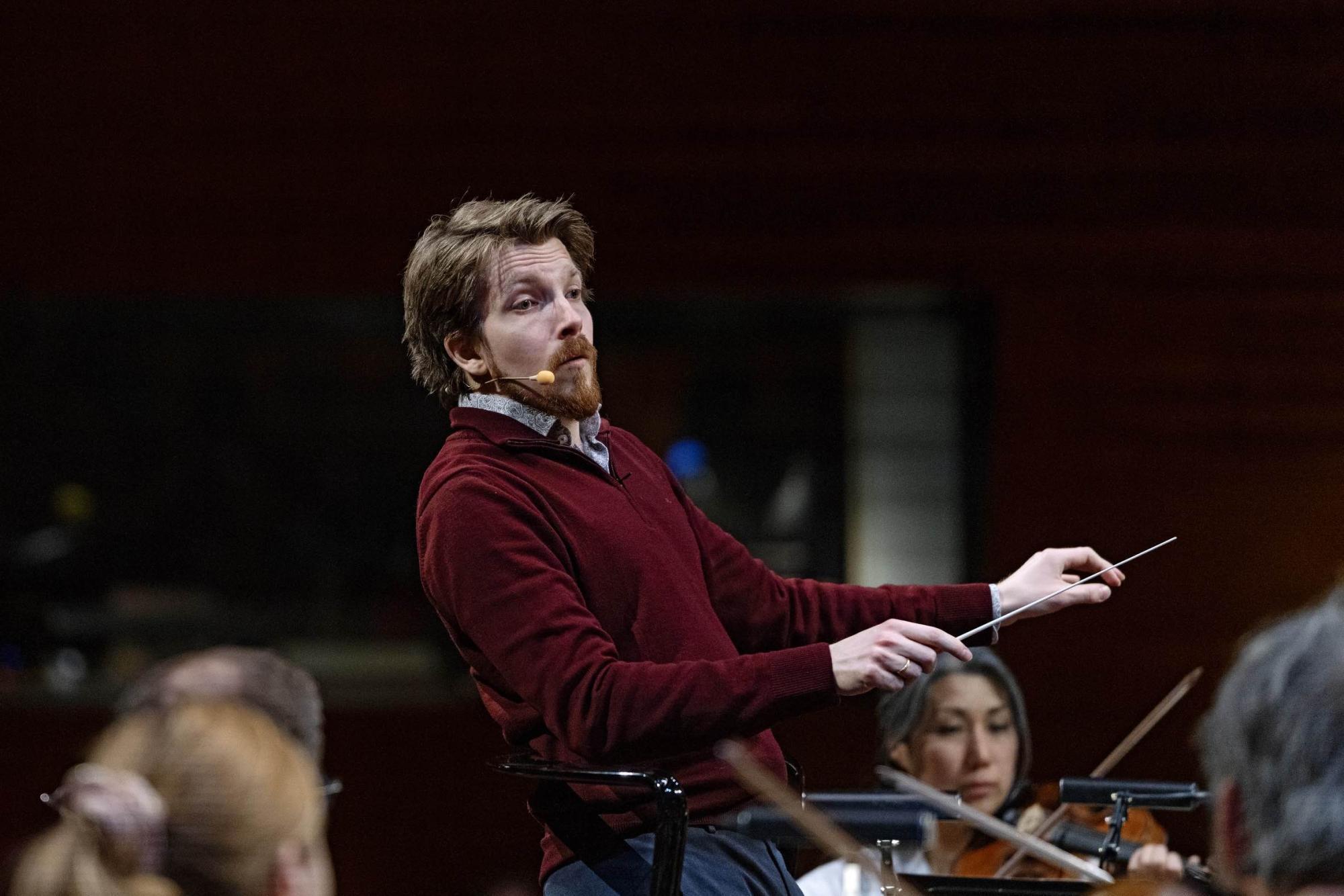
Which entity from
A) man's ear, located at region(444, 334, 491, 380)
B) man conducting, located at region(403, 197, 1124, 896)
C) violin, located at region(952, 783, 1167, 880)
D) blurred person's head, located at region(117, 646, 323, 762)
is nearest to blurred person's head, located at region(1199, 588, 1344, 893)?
blurred person's head, located at region(117, 646, 323, 762)

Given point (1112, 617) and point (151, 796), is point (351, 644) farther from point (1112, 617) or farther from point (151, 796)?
point (151, 796)

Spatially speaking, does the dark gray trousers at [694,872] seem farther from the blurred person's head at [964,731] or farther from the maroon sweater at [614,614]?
the blurred person's head at [964,731]

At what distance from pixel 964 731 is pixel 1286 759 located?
1.80 metres

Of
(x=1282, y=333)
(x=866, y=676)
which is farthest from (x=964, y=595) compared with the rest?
(x=1282, y=333)

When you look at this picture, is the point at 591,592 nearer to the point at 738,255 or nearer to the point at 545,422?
the point at 545,422

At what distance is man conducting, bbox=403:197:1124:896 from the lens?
1787 mm

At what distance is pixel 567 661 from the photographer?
1.81 meters

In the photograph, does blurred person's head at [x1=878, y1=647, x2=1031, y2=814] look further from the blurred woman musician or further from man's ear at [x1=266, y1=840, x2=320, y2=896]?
man's ear at [x1=266, y1=840, x2=320, y2=896]

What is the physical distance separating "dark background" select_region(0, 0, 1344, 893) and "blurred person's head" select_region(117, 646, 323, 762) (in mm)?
2854

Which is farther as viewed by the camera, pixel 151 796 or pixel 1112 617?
pixel 1112 617

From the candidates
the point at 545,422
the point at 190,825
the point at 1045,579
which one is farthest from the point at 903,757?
the point at 190,825

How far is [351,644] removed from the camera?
13.8 feet

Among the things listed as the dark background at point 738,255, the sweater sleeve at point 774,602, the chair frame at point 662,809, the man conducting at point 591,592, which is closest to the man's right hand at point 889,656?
the man conducting at point 591,592

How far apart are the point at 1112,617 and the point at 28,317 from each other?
2893 mm
